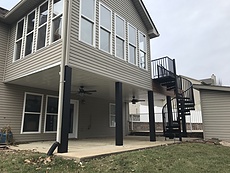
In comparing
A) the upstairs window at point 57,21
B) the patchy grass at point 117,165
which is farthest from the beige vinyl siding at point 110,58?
the patchy grass at point 117,165

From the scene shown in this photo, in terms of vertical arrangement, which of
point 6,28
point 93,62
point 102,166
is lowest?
point 102,166

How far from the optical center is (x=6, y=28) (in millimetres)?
8930

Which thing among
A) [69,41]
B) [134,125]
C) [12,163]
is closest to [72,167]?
[12,163]

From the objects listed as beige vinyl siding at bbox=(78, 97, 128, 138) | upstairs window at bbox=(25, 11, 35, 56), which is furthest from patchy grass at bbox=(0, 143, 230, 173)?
beige vinyl siding at bbox=(78, 97, 128, 138)

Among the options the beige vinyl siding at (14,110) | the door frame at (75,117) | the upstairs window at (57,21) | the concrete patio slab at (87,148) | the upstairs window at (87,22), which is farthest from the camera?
the door frame at (75,117)

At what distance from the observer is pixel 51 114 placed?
371 inches

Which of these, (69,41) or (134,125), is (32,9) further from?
(134,125)

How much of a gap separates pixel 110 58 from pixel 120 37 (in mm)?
1411

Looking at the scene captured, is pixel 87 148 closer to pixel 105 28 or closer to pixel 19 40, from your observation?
pixel 105 28

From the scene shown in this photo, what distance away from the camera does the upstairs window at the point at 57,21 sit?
249 inches

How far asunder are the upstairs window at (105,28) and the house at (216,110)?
5667mm

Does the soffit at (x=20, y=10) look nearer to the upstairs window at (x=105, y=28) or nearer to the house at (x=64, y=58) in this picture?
the house at (x=64, y=58)

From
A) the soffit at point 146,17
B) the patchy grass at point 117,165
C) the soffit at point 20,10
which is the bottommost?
the patchy grass at point 117,165

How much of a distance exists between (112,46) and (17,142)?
5406 millimetres
